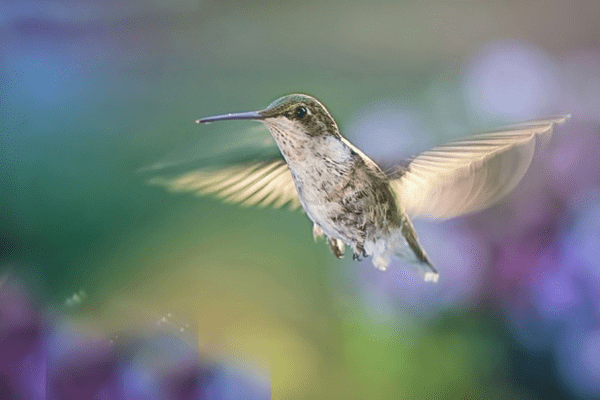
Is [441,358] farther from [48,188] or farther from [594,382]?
[48,188]

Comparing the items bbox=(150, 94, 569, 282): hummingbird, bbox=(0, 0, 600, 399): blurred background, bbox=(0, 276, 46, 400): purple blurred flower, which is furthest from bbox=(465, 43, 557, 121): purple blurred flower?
bbox=(0, 276, 46, 400): purple blurred flower

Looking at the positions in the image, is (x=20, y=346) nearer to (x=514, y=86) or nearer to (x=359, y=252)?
(x=359, y=252)

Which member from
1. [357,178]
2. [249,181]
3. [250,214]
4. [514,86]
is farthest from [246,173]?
[514,86]

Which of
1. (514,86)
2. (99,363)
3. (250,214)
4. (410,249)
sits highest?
(514,86)

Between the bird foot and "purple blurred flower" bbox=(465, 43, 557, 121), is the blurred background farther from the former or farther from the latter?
the bird foot

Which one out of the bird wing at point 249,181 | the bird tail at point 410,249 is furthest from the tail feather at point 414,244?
the bird wing at point 249,181

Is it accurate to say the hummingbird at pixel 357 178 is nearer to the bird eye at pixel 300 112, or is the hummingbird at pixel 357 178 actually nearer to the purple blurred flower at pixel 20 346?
the bird eye at pixel 300 112

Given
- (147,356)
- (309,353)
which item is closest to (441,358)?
(309,353)
